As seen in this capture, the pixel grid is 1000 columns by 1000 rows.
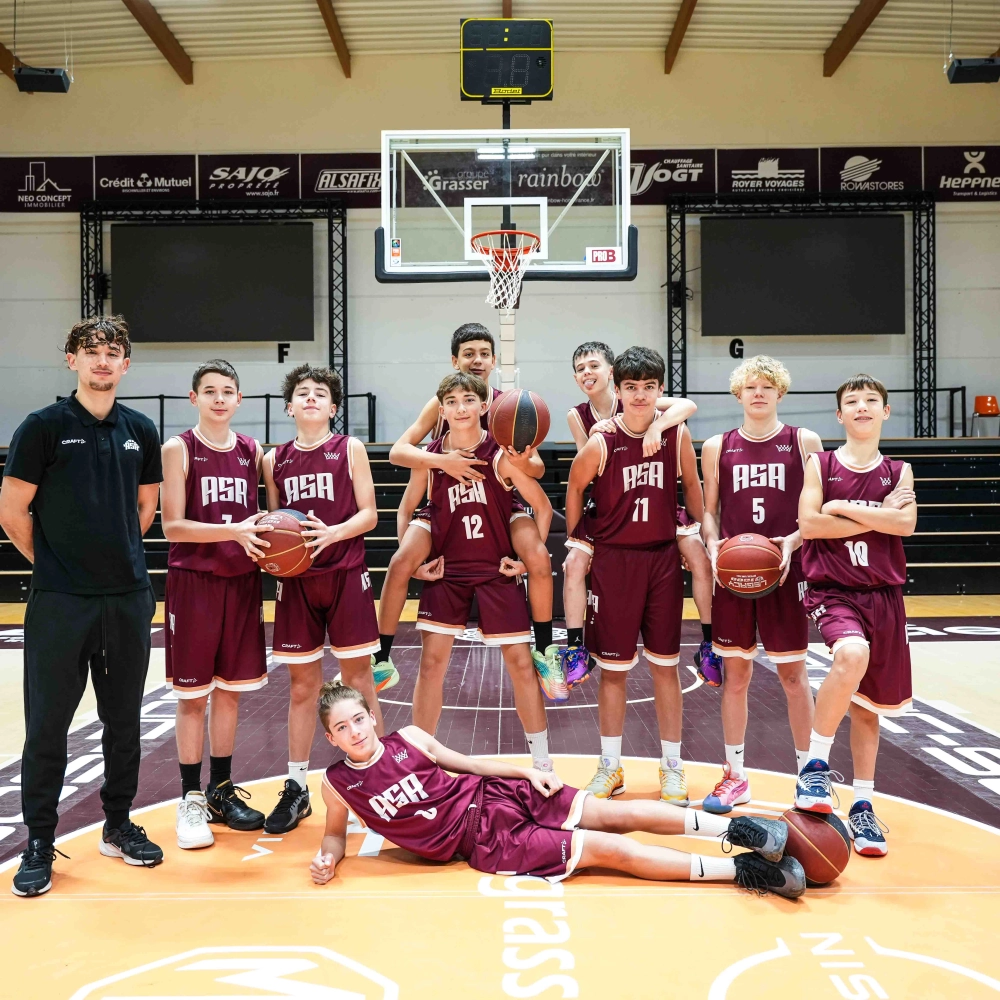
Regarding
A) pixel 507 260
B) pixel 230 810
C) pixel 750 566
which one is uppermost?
pixel 507 260

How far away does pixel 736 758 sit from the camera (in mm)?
3594

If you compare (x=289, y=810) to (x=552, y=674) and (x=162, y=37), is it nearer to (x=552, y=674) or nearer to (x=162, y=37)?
(x=552, y=674)

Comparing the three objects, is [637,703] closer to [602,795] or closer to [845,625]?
[602,795]

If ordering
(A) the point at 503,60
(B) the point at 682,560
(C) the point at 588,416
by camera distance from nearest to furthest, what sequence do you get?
1. (B) the point at 682,560
2. (C) the point at 588,416
3. (A) the point at 503,60

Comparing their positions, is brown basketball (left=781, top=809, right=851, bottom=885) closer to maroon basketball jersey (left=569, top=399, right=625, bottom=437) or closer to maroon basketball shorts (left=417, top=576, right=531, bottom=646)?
maroon basketball shorts (left=417, top=576, right=531, bottom=646)

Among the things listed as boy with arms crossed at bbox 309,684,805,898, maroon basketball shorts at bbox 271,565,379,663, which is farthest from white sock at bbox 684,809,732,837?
maroon basketball shorts at bbox 271,565,379,663

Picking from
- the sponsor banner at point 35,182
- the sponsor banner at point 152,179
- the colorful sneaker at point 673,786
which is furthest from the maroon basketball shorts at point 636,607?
the sponsor banner at point 35,182

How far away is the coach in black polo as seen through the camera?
2922 millimetres

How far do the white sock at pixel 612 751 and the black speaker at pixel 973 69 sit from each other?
425 inches

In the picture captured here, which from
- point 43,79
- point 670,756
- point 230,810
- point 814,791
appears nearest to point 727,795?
point 670,756

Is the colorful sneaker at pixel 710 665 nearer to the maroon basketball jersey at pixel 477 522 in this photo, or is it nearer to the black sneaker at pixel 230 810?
the maroon basketball jersey at pixel 477 522

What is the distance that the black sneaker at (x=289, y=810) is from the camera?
338 cm

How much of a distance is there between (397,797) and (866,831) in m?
1.73

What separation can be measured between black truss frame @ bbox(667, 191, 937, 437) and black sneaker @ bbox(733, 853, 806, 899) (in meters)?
11.4
